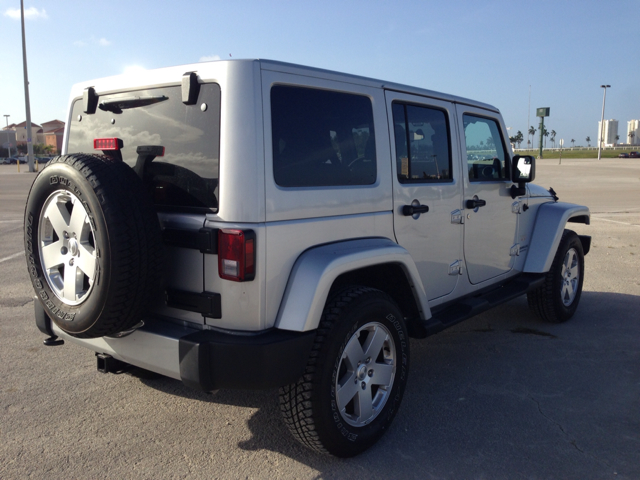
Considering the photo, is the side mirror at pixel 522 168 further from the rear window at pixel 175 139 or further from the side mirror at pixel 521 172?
the rear window at pixel 175 139

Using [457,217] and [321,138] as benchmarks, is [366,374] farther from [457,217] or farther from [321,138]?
[457,217]

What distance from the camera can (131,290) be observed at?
2549mm

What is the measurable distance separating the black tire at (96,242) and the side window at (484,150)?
2.57 metres

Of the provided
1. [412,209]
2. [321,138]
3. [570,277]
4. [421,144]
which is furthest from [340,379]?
[570,277]

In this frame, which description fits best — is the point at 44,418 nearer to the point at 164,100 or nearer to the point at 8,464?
the point at 8,464

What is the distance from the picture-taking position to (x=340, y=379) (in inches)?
118

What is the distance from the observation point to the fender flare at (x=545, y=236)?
4.98 metres

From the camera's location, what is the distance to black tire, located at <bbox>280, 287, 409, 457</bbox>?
9.04 ft

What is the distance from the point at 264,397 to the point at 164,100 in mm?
2036

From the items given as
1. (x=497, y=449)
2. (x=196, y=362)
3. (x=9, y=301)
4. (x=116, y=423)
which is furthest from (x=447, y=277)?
(x=9, y=301)

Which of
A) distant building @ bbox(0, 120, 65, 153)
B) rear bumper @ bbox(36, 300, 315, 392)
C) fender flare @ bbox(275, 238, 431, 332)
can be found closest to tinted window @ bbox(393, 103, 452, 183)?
fender flare @ bbox(275, 238, 431, 332)

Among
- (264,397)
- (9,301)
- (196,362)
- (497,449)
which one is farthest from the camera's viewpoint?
(9,301)

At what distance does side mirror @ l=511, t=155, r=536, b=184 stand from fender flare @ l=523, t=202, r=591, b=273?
0.69 meters

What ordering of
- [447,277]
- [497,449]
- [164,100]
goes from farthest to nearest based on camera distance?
[447,277] < [497,449] < [164,100]
